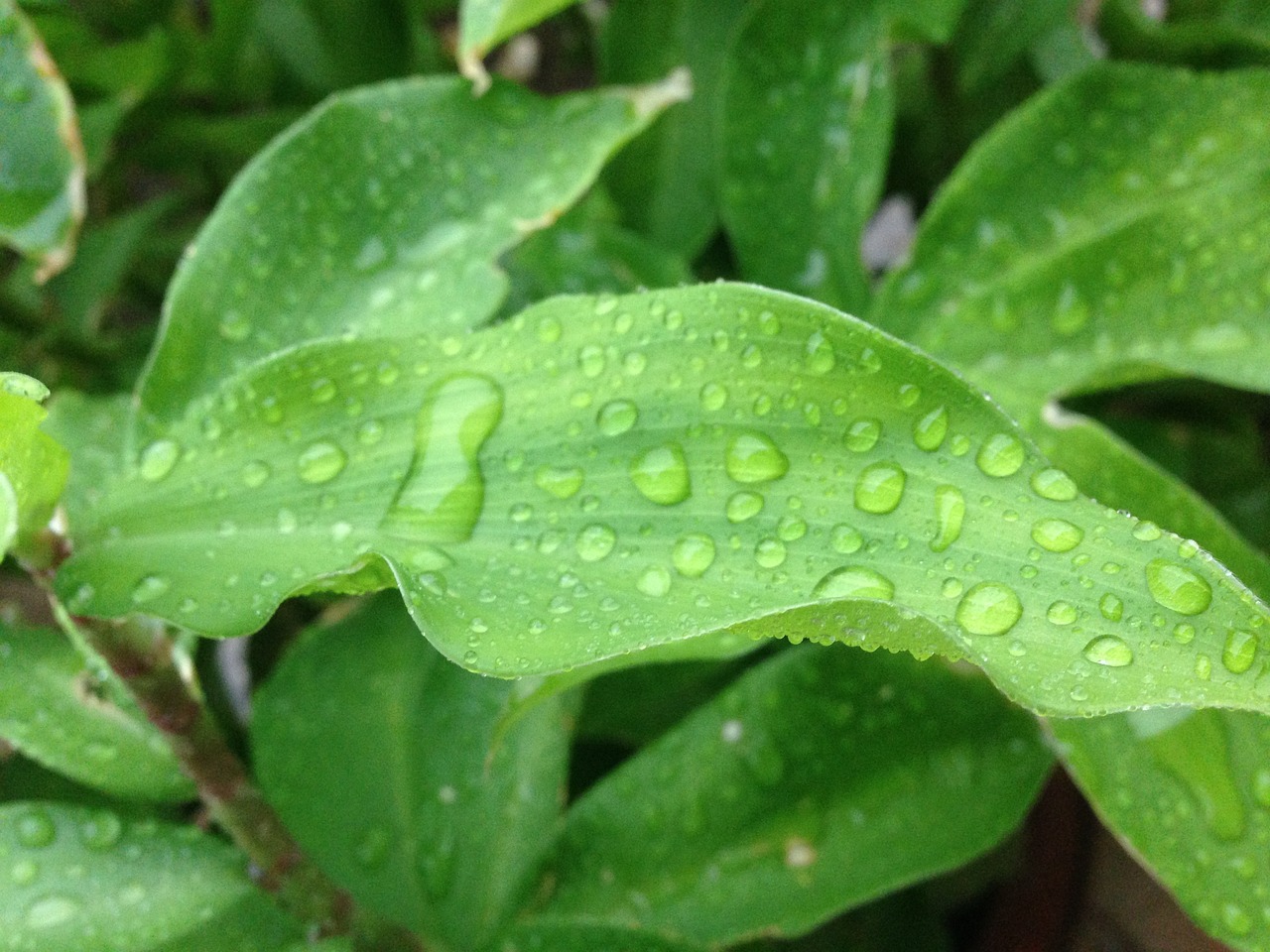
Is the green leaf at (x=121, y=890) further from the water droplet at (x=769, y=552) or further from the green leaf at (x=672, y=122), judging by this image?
the green leaf at (x=672, y=122)

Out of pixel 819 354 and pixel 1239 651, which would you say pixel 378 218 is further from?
pixel 1239 651

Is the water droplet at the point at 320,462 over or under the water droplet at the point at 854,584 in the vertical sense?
over

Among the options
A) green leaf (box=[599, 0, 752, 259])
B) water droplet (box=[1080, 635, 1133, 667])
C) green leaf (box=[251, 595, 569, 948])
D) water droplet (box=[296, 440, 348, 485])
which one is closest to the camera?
water droplet (box=[1080, 635, 1133, 667])

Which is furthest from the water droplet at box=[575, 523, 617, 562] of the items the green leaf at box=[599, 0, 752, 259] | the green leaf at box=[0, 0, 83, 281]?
the green leaf at box=[599, 0, 752, 259]

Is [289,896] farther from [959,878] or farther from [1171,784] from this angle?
[959,878]

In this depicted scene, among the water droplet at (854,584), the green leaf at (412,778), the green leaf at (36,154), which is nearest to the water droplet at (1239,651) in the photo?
the water droplet at (854,584)

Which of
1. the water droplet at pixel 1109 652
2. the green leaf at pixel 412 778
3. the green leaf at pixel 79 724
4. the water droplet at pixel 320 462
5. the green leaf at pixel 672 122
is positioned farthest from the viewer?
the green leaf at pixel 672 122

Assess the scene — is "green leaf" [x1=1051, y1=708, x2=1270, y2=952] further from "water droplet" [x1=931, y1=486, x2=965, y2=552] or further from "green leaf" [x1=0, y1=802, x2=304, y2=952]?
"green leaf" [x1=0, y1=802, x2=304, y2=952]
